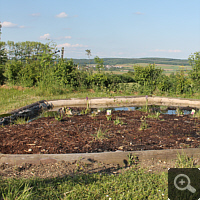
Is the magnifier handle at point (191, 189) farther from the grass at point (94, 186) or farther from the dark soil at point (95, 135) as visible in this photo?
the dark soil at point (95, 135)

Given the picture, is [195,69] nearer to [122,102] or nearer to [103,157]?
[122,102]

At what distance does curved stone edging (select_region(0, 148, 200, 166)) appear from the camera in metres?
3.21

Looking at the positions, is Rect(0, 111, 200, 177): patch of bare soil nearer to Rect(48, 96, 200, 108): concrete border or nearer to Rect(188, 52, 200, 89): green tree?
Rect(48, 96, 200, 108): concrete border

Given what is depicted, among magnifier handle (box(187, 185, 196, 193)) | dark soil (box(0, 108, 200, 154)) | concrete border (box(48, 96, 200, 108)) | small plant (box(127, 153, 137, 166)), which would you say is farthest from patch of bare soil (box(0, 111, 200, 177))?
concrete border (box(48, 96, 200, 108))

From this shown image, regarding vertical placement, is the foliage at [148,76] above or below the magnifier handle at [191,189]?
above

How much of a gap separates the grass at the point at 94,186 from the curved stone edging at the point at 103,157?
0.32 meters

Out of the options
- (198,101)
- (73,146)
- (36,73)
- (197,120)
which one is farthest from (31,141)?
(36,73)

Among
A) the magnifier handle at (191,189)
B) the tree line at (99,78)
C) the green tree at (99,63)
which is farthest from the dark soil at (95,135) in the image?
the green tree at (99,63)

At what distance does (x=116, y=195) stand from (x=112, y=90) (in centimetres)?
787

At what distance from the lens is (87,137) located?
416cm

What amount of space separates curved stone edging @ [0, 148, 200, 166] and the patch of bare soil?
0.23 feet

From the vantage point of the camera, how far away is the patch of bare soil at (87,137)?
10.4ft

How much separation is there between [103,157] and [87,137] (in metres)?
0.93

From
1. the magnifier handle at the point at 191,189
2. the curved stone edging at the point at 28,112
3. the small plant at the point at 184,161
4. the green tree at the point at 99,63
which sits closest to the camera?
the magnifier handle at the point at 191,189
